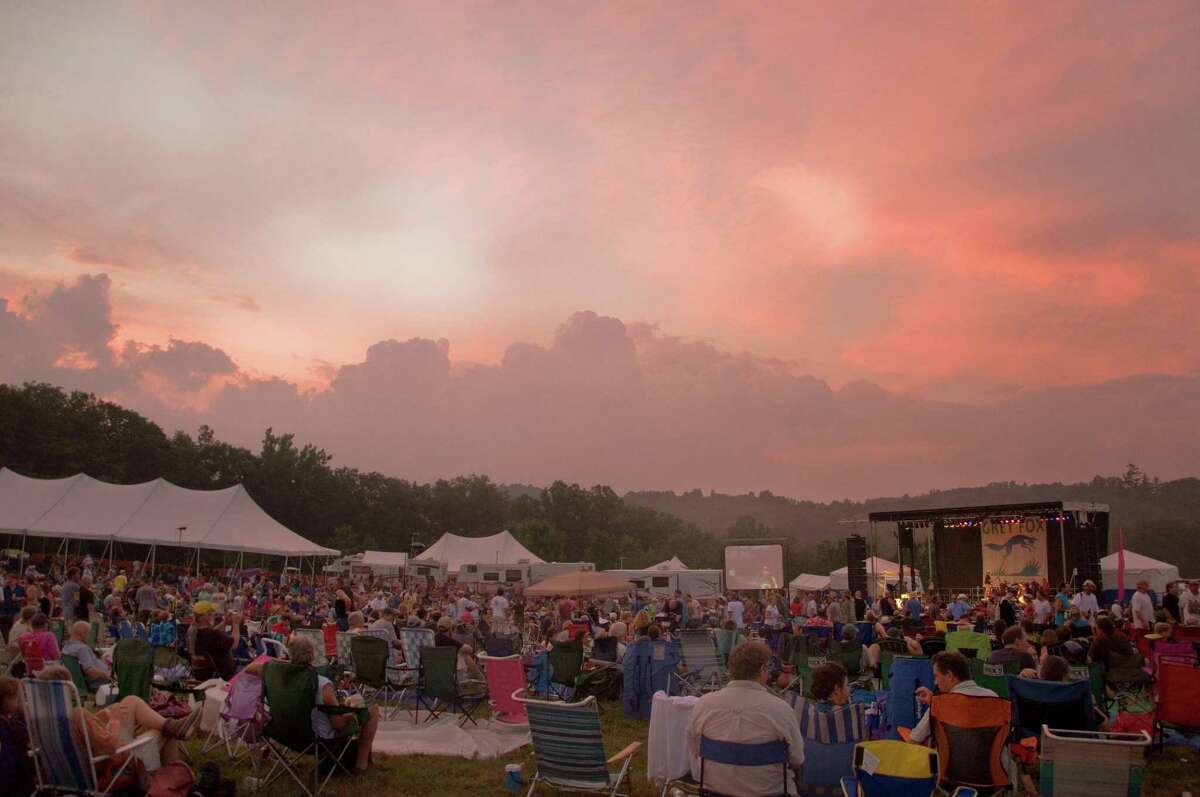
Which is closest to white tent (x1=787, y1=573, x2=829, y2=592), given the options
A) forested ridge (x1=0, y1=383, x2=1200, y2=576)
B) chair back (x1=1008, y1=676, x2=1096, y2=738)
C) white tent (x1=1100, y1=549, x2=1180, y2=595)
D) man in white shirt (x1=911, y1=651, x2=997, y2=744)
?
forested ridge (x1=0, y1=383, x2=1200, y2=576)

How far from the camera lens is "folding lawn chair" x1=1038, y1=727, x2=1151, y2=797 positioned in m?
4.25

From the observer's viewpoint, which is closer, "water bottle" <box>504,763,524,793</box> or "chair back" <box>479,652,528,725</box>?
"water bottle" <box>504,763,524,793</box>

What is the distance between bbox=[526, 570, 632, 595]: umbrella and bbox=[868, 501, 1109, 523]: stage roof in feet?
38.4

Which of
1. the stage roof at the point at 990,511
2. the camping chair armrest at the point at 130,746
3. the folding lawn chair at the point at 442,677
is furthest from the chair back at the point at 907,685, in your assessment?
the stage roof at the point at 990,511

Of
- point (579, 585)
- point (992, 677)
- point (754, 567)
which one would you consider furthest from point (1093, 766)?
point (754, 567)

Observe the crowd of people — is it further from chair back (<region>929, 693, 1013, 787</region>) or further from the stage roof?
the stage roof

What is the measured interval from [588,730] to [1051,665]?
11.2 feet

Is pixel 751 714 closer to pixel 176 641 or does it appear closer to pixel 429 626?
pixel 429 626

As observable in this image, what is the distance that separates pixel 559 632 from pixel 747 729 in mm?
10684

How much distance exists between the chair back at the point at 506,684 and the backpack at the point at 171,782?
4.44m

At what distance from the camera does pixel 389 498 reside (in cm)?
6931

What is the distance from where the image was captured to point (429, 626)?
13312 millimetres

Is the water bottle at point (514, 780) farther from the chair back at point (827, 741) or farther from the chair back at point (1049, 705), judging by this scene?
the chair back at point (1049, 705)

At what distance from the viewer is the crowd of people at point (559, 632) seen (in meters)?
4.50
